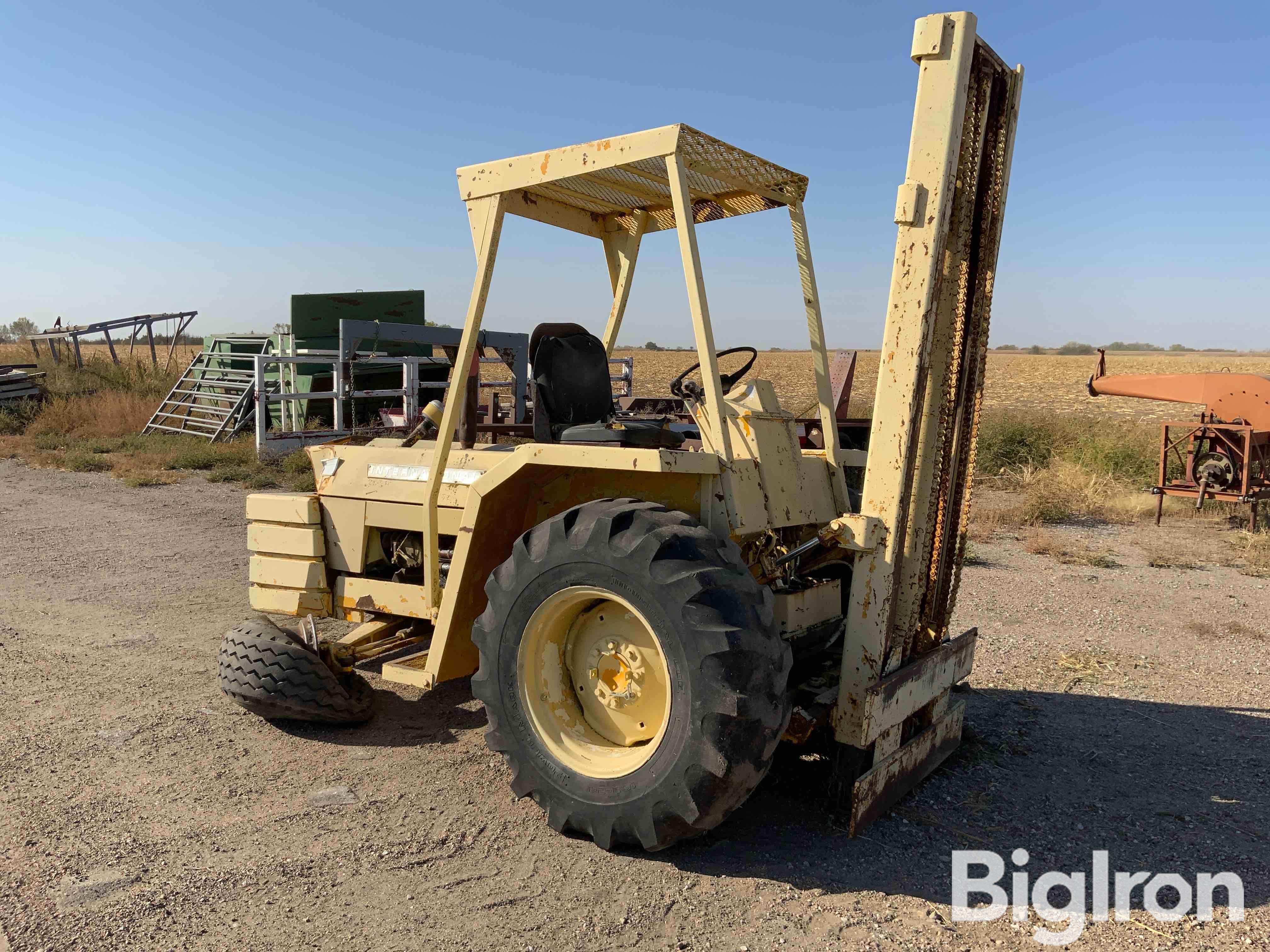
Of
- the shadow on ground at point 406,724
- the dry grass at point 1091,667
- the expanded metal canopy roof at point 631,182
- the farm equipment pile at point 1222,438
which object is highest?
the expanded metal canopy roof at point 631,182

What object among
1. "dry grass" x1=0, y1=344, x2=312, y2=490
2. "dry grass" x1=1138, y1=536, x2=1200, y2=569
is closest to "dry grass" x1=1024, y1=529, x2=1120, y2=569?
"dry grass" x1=1138, y1=536, x2=1200, y2=569

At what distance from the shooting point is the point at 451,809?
12.1 ft

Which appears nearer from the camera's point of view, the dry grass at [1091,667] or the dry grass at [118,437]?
the dry grass at [1091,667]

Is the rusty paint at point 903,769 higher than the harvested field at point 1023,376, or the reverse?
the harvested field at point 1023,376

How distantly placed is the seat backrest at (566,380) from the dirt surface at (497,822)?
1.63 metres

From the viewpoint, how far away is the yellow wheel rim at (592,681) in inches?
134

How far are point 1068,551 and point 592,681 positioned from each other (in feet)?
24.6

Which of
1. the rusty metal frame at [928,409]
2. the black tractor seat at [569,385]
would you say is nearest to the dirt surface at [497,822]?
the rusty metal frame at [928,409]

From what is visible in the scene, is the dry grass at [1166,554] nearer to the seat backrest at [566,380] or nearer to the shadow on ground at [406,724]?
the seat backrest at [566,380]

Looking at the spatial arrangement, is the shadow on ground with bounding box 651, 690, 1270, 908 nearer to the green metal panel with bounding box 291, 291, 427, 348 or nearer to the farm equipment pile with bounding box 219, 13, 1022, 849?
the farm equipment pile with bounding box 219, 13, 1022, 849

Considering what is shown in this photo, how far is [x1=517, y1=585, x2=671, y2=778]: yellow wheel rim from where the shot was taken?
11.1 feet

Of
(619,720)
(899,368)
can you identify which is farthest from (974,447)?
(619,720)

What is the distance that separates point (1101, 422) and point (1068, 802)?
1384cm

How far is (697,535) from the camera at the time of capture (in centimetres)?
312
